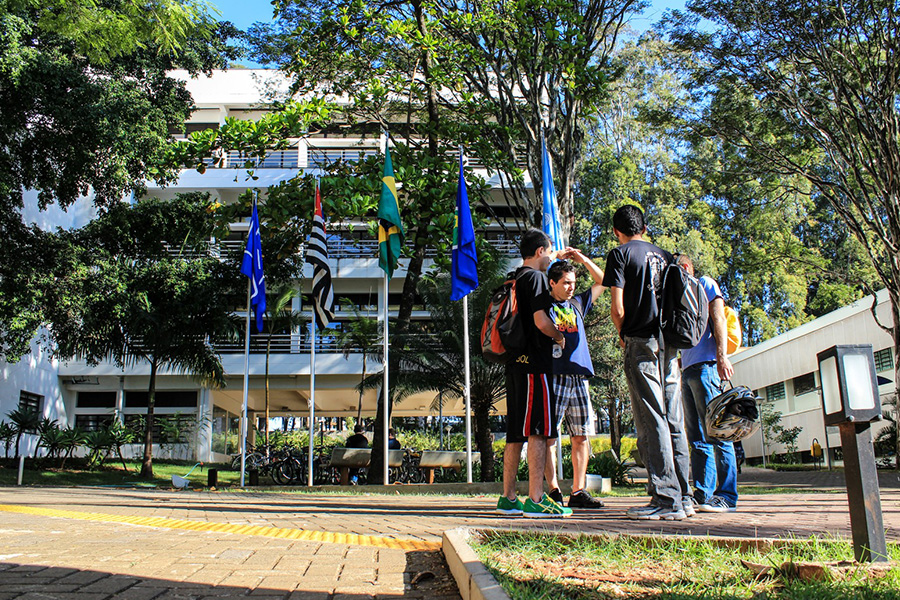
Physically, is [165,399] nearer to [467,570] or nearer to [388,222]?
[388,222]

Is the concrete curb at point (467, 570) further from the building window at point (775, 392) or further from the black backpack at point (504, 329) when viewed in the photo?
the building window at point (775, 392)

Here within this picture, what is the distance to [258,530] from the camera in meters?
4.79

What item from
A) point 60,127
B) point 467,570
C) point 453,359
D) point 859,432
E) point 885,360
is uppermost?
point 60,127

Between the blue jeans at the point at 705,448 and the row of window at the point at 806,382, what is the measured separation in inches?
744

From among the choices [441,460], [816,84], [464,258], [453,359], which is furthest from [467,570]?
[816,84]

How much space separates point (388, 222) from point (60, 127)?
908 cm

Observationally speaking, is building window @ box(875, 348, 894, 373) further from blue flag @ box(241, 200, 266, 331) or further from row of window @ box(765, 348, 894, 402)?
blue flag @ box(241, 200, 266, 331)

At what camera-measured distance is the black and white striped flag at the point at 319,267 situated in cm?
1192

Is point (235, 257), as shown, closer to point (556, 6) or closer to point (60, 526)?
point (556, 6)

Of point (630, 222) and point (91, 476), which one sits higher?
point (630, 222)

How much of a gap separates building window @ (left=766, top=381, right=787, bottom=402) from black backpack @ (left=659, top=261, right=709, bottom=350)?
89.3 feet

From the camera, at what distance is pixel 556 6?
11641 mm

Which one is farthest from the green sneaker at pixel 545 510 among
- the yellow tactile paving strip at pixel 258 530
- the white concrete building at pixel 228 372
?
the white concrete building at pixel 228 372

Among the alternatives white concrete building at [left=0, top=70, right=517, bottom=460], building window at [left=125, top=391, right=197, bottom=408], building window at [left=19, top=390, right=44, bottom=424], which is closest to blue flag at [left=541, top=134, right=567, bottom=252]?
white concrete building at [left=0, top=70, right=517, bottom=460]
